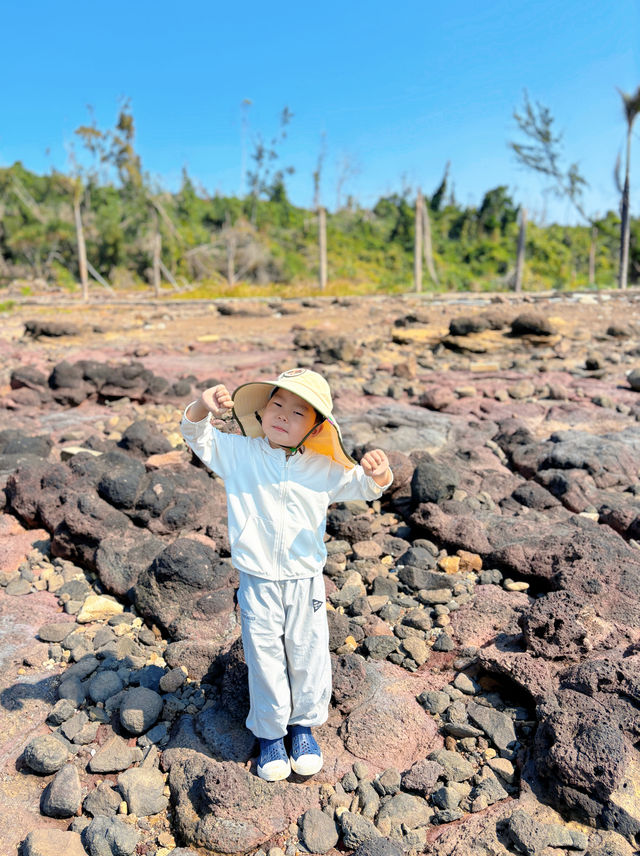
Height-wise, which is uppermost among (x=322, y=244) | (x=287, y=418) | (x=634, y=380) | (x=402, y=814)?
(x=322, y=244)

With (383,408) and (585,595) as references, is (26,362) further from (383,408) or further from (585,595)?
(585,595)

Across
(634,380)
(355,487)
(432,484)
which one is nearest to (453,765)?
(355,487)

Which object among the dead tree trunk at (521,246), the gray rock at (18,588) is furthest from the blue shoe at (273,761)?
the dead tree trunk at (521,246)

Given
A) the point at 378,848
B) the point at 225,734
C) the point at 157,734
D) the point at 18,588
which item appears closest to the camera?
the point at 378,848

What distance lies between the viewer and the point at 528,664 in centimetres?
230

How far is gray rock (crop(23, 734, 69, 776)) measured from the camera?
6.83 ft

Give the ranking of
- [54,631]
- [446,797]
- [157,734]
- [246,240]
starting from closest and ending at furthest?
[446,797], [157,734], [54,631], [246,240]

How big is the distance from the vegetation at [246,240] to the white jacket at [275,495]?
19223 mm

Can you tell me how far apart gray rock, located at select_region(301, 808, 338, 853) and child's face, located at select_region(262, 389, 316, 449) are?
107 centimetres

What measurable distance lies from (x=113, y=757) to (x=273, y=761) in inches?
22.2

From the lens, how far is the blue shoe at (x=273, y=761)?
6.43ft

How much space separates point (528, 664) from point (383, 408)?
394 centimetres

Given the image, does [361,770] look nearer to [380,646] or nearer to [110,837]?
[380,646]

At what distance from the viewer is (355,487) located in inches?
78.2
